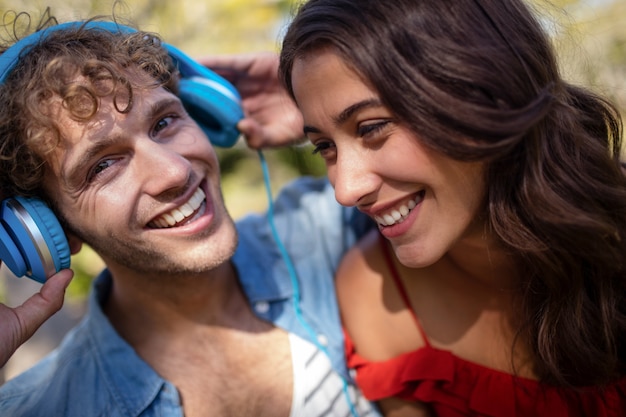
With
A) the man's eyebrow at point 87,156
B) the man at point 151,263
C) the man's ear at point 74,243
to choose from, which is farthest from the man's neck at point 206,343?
the man's eyebrow at point 87,156

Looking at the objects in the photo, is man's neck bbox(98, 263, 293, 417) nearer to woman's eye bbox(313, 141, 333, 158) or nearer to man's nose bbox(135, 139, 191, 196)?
man's nose bbox(135, 139, 191, 196)

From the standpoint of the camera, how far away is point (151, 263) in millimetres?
1791

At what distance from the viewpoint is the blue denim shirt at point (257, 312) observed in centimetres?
182

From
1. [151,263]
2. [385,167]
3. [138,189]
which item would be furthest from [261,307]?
[385,167]

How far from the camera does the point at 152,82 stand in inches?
70.6

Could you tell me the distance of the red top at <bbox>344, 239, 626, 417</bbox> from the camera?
1659mm

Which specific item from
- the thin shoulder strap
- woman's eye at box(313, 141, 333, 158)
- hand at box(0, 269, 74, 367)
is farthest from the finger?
the thin shoulder strap

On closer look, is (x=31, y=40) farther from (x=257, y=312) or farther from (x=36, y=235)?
(x=257, y=312)

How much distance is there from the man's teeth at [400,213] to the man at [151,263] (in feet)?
1.81

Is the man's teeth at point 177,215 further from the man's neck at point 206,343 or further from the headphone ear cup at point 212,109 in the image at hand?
the headphone ear cup at point 212,109

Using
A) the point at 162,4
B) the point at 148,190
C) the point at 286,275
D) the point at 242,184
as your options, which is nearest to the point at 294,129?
the point at 286,275

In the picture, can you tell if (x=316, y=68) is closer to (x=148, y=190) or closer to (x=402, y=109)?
(x=402, y=109)

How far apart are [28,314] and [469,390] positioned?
1.36m

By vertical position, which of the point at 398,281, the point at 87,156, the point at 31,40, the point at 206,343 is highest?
the point at 31,40
